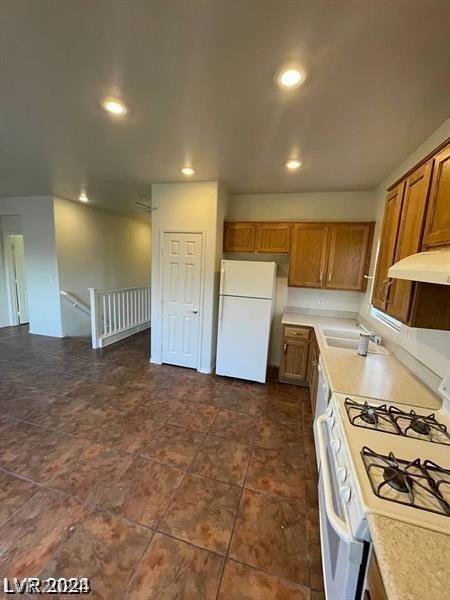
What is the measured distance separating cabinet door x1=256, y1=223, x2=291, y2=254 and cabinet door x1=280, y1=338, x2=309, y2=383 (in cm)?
128

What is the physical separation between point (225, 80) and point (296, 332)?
268cm

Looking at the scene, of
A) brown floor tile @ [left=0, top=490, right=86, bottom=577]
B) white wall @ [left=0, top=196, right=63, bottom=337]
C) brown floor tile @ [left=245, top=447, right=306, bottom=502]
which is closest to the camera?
brown floor tile @ [left=0, top=490, right=86, bottom=577]

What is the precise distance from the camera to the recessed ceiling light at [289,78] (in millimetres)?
1411

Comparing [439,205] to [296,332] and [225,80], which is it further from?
[296,332]

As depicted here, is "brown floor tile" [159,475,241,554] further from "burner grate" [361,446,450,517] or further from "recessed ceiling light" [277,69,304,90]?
"recessed ceiling light" [277,69,304,90]

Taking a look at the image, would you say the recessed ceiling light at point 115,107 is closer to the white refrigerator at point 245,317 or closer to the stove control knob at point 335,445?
the white refrigerator at point 245,317

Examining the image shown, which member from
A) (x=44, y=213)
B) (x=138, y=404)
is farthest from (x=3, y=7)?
(x=44, y=213)

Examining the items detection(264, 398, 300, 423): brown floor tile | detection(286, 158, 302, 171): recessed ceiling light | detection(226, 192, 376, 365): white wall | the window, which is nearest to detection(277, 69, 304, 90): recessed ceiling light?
detection(286, 158, 302, 171): recessed ceiling light

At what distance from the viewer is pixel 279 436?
2.48 metres

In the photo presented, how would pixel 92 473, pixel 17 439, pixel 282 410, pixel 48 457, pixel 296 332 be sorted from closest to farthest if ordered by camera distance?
pixel 92 473, pixel 48 457, pixel 17 439, pixel 282 410, pixel 296 332

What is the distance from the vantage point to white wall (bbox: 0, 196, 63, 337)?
4.80 meters

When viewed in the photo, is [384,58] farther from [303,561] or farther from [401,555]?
[303,561]

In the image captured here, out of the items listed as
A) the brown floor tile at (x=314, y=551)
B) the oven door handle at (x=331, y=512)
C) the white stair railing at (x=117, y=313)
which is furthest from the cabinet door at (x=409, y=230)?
the white stair railing at (x=117, y=313)

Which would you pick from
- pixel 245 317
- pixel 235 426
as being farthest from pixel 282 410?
pixel 245 317
